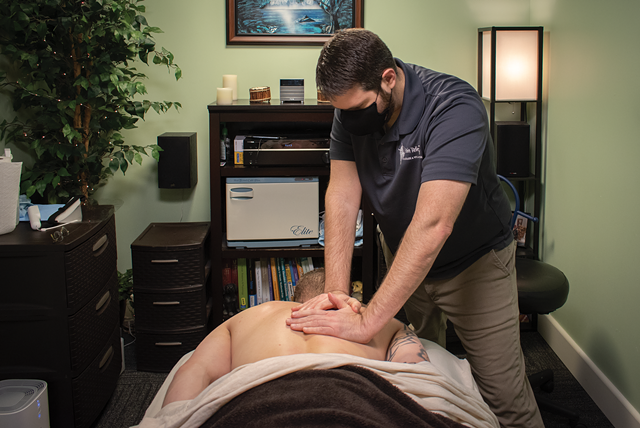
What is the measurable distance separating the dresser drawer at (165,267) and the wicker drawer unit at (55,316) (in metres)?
0.39

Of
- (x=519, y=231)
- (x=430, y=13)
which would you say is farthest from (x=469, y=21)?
(x=519, y=231)

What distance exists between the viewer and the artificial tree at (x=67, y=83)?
2.13m

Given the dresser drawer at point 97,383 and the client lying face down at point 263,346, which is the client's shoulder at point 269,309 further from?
the dresser drawer at point 97,383

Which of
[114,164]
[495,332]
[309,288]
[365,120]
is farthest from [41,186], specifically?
[495,332]

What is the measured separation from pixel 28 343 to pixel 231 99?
1289 mm

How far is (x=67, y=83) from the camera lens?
2.30 m

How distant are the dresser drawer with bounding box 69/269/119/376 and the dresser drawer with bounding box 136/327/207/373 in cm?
24

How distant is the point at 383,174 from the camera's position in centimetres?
153

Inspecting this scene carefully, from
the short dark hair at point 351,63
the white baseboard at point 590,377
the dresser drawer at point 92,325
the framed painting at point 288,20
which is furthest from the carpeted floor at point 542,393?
the framed painting at point 288,20

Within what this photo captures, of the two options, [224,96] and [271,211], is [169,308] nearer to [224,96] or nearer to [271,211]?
[271,211]

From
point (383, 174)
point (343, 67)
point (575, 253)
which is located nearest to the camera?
point (343, 67)

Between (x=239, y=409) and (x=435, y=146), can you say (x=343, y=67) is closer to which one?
(x=435, y=146)

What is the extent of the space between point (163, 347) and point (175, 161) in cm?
88

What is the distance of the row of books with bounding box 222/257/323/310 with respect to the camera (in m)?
2.64
